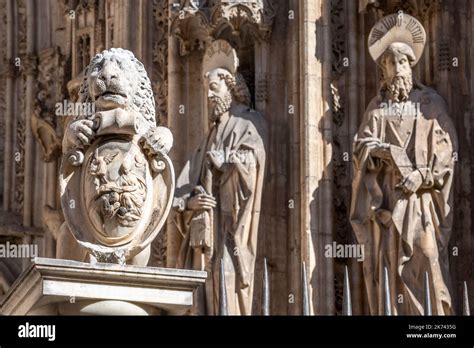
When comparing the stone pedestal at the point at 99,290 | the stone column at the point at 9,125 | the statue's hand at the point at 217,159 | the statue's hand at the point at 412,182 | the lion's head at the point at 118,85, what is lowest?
the stone pedestal at the point at 99,290

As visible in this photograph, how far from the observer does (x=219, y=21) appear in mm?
20672

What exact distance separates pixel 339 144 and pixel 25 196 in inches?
232

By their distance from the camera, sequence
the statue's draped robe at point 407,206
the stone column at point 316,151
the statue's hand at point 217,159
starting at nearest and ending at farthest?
the statue's draped robe at point 407,206 → the stone column at point 316,151 → the statue's hand at point 217,159

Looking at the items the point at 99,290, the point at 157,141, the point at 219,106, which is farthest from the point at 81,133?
the point at 219,106

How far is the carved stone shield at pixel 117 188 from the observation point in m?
15.6

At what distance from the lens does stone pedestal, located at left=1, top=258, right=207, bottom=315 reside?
14.6m

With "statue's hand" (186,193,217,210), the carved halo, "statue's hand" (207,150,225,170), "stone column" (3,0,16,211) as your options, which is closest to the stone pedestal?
"statue's hand" (186,193,217,210)

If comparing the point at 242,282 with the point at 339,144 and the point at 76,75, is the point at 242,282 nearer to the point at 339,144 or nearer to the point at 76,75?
the point at 339,144

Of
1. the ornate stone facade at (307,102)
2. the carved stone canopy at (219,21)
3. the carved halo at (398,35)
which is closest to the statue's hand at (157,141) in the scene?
the ornate stone facade at (307,102)

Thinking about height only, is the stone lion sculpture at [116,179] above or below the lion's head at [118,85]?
below

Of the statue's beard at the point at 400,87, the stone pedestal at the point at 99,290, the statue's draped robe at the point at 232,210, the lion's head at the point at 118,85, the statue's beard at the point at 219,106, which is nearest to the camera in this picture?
the stone pedestal at the point at 99,290

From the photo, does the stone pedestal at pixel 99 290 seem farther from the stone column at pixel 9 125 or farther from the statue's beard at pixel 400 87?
the stone column at pixel 9 125

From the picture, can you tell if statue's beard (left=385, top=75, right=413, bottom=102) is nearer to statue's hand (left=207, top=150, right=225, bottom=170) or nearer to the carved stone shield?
statue's hand (left=207, top=150, right=225, bottom=170)
